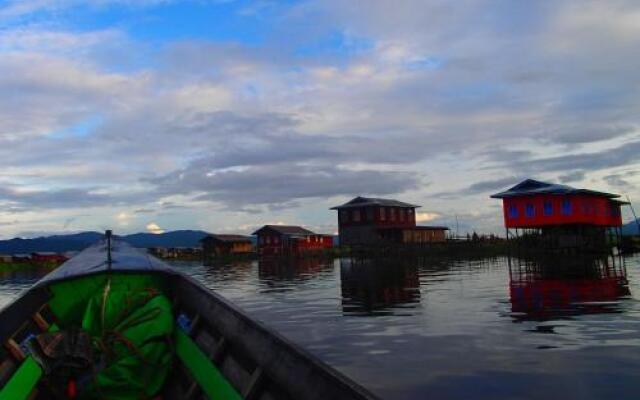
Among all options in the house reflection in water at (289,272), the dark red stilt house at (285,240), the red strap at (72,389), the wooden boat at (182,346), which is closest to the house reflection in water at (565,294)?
the wooden boat at (182,346)

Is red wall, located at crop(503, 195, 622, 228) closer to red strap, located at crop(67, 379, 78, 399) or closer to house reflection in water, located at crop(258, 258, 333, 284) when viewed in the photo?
house reflection in water, located at crop(258, 258, 333, 284)

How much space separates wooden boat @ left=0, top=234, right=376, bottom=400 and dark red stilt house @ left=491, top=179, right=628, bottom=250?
4429cm

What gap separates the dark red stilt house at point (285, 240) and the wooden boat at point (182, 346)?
6947 cm

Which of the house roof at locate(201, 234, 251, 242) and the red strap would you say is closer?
the red strap

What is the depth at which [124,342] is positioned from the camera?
526cm

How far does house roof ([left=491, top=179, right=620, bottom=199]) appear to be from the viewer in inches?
1790

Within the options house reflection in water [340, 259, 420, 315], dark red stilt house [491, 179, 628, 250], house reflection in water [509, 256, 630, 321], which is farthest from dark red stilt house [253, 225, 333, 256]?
house reflection in water [509, 256, 630, 321]

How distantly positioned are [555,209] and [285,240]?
41110 millimetres

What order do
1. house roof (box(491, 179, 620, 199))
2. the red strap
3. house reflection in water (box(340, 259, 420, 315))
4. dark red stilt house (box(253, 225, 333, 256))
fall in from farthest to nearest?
dark red stilt house (box(253, 225, 333, 256)), house roof (box(491, 179, 620, 199)), house reflection in water (box(340, 259, 420, 315)), the red strap

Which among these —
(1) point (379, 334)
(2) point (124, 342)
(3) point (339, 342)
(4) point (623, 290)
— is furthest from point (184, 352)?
(4) point (623, 290)

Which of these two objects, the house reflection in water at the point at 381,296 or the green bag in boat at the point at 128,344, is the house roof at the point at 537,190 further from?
the green bag in boat at the point at 128,344

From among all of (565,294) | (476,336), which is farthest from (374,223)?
(476,336)

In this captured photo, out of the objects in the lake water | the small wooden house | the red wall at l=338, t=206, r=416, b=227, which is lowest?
the lake water

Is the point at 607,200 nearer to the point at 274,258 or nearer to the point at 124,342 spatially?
the point at 274,258
